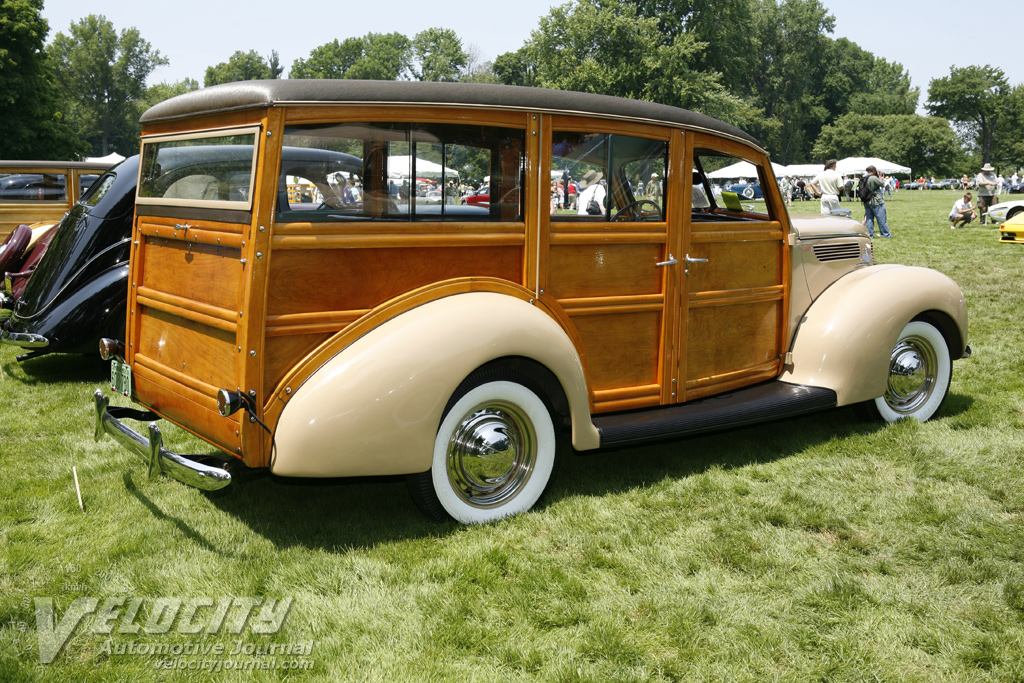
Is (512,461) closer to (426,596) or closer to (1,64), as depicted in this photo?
(426,596)

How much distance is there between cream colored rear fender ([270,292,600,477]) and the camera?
3.32 meters

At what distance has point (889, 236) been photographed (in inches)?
681

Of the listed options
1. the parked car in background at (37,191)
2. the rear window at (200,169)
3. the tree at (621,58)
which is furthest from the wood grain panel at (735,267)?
the tree at (621,58)

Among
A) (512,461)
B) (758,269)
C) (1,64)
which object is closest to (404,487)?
(512,461)

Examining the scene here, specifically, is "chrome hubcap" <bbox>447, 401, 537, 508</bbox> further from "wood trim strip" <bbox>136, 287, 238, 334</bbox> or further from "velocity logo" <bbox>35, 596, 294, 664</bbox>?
"wood trim strip" <bbox>136, 287, 238, 334</bbox>

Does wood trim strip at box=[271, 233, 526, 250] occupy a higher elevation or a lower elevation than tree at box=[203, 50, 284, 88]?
lower

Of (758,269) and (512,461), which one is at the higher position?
(758,269)

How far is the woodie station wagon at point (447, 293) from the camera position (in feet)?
11.1

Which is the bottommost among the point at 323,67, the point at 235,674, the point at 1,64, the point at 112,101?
the point at 235,674

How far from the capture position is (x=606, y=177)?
13.9 ft

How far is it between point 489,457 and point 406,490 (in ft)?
2.51

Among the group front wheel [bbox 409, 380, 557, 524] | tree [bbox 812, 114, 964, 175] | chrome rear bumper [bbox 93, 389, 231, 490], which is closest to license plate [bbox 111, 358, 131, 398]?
chrome rear bumper [bbox 93, 389, 231, 490]

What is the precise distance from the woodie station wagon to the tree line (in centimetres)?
4536

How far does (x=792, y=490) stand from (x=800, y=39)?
295 feet
